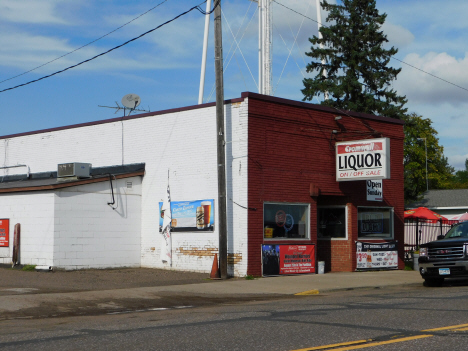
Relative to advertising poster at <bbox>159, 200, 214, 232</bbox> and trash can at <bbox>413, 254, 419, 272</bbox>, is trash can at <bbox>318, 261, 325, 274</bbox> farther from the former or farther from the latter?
trash can at <bbox>413, 254, 419, 272</bbox>

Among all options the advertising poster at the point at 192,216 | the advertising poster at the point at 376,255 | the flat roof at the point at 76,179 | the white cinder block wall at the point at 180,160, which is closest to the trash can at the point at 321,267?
the advertising poster at the point at 376,255

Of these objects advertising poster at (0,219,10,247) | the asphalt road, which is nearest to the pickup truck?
the asphalt road

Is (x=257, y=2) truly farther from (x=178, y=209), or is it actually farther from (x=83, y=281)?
(x=83, y=281)

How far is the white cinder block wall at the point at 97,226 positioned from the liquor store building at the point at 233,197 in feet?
0.12

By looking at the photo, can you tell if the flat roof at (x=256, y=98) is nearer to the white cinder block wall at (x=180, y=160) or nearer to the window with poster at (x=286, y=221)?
the white cinder block wall at (x=180, y=160)

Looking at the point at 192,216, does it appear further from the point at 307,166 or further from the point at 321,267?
the point at 321,267

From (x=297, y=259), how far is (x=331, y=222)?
3.06 metres

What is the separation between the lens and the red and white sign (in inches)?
811

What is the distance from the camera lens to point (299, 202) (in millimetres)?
21281

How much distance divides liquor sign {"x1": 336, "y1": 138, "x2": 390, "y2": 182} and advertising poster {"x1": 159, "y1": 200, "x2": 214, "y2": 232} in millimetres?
4831

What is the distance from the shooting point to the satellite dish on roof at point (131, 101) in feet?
87.8

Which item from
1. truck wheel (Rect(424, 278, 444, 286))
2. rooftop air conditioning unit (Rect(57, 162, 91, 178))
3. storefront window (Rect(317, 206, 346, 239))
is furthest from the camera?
storefront window (Rect(317, 206, 346, 239))

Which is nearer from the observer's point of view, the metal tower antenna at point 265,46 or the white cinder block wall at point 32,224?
the white cinder block wall at point 32,224

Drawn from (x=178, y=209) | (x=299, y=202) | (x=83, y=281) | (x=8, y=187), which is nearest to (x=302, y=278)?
(x=299, y=202)
